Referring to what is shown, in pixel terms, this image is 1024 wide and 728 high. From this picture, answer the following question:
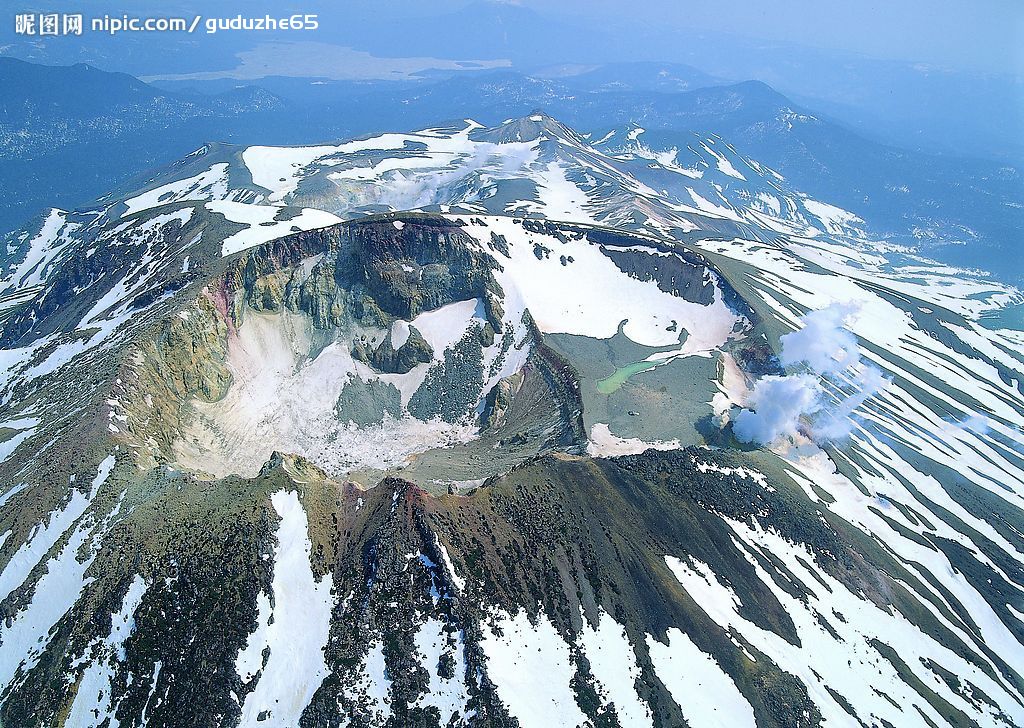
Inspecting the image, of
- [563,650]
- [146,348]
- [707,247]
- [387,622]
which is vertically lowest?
[707,247]

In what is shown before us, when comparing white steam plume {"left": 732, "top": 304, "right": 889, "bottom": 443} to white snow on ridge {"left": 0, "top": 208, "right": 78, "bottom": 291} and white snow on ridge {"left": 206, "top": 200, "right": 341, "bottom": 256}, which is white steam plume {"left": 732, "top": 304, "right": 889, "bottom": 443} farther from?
white snow on ridge {"left": 0, "top": 208, "right": 78, "bottom": 291}

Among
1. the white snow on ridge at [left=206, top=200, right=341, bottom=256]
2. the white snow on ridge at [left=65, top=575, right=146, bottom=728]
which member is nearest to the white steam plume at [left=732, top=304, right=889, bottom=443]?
the white snow on ridge at [left=65, top=575, right=146, bottom=728]

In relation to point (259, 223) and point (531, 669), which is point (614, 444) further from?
point (259, 223)

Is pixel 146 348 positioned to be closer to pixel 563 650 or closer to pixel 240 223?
pixel 240 223

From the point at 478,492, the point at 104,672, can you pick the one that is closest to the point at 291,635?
the point at 104,672

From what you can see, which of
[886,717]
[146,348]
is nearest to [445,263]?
[146,348]
